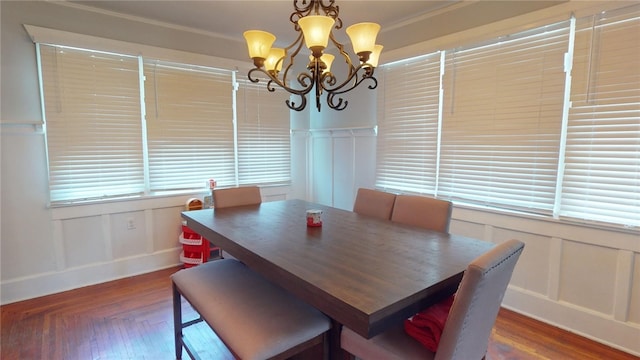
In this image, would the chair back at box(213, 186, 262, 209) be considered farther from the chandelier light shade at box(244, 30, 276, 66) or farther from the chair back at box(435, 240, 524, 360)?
the chair back at box(435, 240, 524, 360)

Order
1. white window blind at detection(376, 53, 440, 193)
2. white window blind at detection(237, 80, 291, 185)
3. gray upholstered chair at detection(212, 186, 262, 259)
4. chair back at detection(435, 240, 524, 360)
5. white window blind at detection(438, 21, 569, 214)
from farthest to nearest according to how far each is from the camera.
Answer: white window blind at detection(237, 80, 291, 185)
white window blind at detection(376, 53, 440, 193)
gray upholstered chair at detection(212, 186, 262, 259)
white window blind at detection(438, 21, 569, 214)
chair back at detection(435, 240, 524, 360)

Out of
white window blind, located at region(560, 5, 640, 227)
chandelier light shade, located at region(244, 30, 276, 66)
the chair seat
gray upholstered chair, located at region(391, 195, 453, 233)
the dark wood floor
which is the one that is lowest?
the dark wood floor

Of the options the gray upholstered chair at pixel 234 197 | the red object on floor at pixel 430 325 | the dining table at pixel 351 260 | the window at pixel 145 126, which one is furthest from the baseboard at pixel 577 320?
the window at pixel 145 126

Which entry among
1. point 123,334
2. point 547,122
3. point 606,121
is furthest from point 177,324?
point 606,121

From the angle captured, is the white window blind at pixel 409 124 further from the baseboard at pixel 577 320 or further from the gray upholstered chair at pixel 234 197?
the gray upholstered chair at pixel 234 197

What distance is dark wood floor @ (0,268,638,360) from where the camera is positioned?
196 cm

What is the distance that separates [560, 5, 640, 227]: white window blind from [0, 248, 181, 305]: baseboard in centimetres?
359

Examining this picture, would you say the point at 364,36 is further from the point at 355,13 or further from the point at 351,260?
the point at 355,13

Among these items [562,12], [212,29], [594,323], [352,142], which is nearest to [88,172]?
[212,29]

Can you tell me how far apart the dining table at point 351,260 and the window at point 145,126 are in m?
1.32

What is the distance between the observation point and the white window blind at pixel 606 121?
1.89 metres

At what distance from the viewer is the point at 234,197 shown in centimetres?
265

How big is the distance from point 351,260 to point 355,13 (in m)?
2.42

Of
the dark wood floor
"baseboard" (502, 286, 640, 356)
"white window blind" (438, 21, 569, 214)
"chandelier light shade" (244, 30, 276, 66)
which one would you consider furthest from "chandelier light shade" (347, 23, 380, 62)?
"baseboard" (502, 286, 640, 356)
